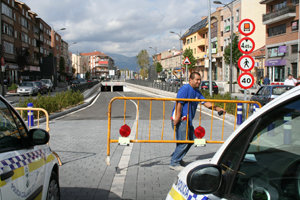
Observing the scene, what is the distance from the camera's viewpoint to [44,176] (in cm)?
337

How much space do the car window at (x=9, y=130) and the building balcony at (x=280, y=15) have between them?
41644mm

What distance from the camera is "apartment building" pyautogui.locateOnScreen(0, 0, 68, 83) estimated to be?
54341 mm

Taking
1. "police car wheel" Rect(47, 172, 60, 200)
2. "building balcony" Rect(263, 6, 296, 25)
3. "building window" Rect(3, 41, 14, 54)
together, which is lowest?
"police car wheel" Rect(47, 172, 60, 200)

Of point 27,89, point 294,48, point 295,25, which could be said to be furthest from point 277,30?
point 27,89

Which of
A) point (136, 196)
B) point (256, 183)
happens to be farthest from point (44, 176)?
point (256, 183)

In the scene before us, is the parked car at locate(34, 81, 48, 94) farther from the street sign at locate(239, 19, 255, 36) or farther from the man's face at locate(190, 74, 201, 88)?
the man's face at locate(190, 74, 201, 88)

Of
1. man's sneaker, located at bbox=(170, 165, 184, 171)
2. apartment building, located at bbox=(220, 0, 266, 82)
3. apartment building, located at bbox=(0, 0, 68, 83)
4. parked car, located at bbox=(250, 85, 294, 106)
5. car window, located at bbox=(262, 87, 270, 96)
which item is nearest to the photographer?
man's sneaker, located at bbox=(170, 165, 184, 171)

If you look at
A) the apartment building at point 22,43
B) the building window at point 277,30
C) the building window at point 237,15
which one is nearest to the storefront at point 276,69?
the building window at point 277,30

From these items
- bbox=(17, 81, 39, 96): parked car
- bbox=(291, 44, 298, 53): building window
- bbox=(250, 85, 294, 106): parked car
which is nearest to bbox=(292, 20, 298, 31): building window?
bbox=(291, 44, 298, 53): building window

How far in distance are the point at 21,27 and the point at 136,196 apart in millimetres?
67734

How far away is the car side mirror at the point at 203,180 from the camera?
1.88 meters

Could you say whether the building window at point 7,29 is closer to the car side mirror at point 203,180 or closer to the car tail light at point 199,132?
the car tail light at point 199,132

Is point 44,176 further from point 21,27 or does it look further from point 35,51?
point 35,51

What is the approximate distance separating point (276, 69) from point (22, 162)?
44209mm
